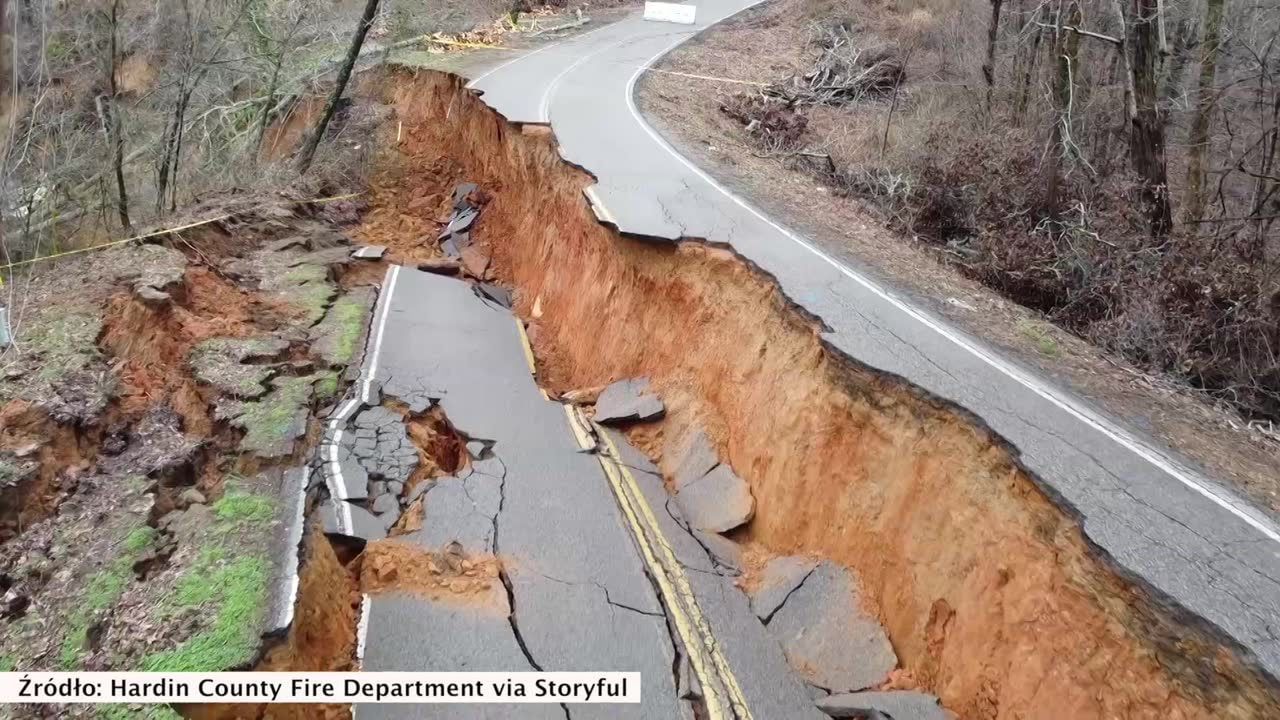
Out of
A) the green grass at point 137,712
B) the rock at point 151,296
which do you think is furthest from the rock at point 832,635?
the rock at point 151,296

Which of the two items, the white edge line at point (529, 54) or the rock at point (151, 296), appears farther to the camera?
the white edge line at point (529, 54)

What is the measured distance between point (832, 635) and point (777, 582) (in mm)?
699

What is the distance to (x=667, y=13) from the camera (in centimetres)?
2577

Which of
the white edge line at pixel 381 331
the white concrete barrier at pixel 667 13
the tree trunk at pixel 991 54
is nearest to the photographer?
the white edge line at pixel 381 331

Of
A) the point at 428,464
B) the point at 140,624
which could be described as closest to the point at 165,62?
the point at 428,464

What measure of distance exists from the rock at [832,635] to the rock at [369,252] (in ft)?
27.8

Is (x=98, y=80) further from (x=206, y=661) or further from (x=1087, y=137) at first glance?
→ (x=1087, y=137)

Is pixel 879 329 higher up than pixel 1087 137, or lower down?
lower down

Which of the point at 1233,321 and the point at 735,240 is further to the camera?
the point at 735,240

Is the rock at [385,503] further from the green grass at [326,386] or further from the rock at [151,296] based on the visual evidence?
the rock at [151,296]

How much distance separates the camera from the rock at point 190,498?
5723 mm

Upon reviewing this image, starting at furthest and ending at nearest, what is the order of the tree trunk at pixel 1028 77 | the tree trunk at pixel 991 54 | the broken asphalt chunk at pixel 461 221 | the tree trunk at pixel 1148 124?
the tree trunk at pixel 991 54 → the tree trunk at pixel 1028 77 → the broken asphalt chunk at pixel 461 221 → the tree trunk at pixel 1148 124

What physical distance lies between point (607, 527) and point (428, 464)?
74.4 inches

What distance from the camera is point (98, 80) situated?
497 inches
